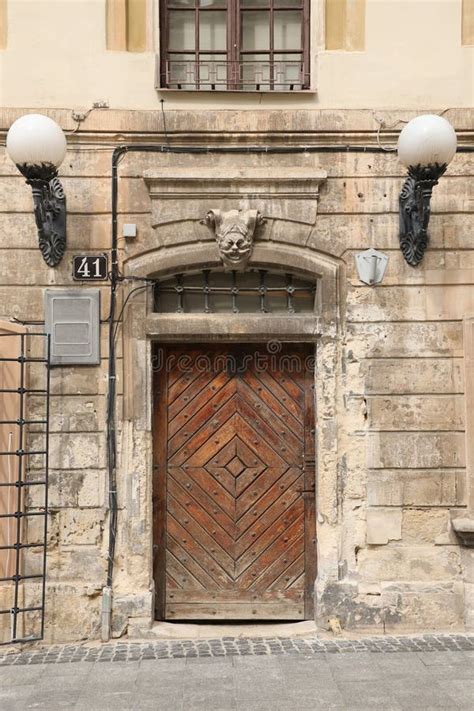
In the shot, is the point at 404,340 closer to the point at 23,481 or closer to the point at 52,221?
the point at 52,221

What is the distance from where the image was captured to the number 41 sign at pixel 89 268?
6.70 meters

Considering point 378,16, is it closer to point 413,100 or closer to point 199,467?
point 413,100

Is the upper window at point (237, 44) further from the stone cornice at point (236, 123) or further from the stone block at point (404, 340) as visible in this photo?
the stone block at point (404, 340)

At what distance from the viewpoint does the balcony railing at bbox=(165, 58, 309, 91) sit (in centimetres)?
694

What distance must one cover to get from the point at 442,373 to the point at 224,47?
10.2 feet

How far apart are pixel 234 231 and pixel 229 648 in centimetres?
308

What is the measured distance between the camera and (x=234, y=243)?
661cm

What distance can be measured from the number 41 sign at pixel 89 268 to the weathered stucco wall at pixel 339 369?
78mm

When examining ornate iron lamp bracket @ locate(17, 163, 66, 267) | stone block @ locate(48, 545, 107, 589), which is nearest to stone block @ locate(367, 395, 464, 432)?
stone block @ locate(48, 545, 107, 589)

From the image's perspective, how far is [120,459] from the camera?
21.9ft

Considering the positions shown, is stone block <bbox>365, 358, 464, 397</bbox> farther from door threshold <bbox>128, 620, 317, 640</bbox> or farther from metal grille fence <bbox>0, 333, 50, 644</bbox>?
metal grille fence <bbox>0, 333, 50, 644</bbox>

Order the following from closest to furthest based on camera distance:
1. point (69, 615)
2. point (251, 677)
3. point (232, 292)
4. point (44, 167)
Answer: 1. point (251, 677)
2. point (44, 167)
3. point (69, 615)
4. point (232, 292)

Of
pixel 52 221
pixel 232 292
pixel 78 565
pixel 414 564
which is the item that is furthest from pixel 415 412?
pixel 52 221

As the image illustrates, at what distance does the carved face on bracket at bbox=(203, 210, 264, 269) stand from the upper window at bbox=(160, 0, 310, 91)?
1.08 meters
